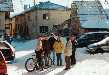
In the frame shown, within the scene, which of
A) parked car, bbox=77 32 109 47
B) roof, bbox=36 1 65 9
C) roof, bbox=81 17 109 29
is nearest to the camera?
parked car, bbox=77 32 109 47

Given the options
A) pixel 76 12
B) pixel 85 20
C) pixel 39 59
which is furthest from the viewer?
pixel 76 12

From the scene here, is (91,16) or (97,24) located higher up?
(91,16)

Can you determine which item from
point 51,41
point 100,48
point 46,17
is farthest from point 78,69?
point 46,17

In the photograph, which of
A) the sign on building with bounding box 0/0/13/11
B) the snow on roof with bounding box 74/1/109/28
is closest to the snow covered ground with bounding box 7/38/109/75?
the snow on roof with bounding box 74/1/109/28

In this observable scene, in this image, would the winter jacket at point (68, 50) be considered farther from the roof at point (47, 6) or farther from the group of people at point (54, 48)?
the roof at point (47, 6)

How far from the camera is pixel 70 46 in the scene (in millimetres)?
20531

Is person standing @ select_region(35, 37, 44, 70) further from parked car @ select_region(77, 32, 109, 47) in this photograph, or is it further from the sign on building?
the sign on building

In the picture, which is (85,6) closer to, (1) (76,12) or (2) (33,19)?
(1) (76,12)

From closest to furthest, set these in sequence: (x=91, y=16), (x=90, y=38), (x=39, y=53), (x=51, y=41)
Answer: (x=39, y=53), (x=51, y=41), (x=90, y=38), (x=91, y=16)

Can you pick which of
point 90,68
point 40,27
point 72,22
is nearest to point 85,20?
point 72,22

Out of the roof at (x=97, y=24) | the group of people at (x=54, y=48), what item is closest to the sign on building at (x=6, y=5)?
the roof at (x=97, y=24)

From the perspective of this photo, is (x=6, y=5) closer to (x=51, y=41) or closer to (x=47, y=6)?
(x=47, y=6)

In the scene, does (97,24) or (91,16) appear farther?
(91,16)

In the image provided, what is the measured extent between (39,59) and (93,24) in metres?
44.2
